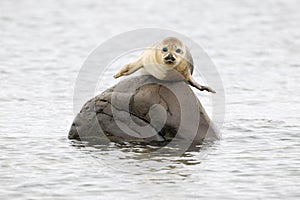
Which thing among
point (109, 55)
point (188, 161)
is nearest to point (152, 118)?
point (188, 161)

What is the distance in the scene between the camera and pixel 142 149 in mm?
8672

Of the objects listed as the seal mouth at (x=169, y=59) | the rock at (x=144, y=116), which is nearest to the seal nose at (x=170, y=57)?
the seal mouth at (x=169, y=59)

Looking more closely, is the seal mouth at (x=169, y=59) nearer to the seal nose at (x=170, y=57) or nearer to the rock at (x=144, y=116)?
the seal nose at (x=170, y=57)

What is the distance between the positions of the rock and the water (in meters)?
0.22

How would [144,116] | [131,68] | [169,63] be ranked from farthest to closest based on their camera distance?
1. [131,68]
2. [169,63]
3. [144,116]

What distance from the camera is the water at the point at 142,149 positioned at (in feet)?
24.7

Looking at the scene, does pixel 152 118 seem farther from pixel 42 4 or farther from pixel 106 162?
pixel 42 4

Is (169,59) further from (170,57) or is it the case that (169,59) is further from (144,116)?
(144,116)

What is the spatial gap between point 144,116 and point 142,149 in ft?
1.29

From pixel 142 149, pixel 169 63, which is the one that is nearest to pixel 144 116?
pixel 142 149

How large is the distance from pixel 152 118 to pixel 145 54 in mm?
791

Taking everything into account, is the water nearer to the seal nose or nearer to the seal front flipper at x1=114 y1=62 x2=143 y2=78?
the seal front flipper at x1=114 y1=62 x2=143 y2=78

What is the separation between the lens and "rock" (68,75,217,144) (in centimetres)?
887

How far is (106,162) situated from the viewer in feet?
27.0
